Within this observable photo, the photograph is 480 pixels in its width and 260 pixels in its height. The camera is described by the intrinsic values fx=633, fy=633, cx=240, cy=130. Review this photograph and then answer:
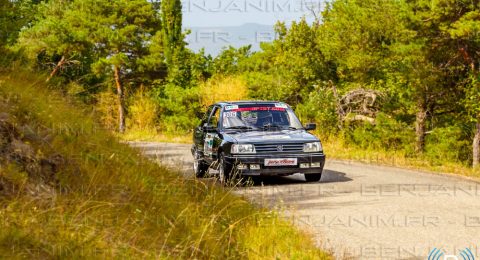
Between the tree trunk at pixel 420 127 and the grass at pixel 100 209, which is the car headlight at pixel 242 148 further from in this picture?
the tree trunk at pixel 420 127

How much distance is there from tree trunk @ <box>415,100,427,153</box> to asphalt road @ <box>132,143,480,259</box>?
30.2ft

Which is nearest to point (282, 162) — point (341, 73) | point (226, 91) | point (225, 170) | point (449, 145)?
point (225, 170)

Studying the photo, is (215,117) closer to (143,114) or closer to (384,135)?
(384,135)

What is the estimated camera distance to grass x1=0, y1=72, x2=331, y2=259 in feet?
19.1

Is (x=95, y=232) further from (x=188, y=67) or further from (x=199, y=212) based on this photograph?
(x=188, y=67)

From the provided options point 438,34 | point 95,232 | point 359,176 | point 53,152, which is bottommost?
point 359,176

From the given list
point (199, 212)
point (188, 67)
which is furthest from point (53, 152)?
point (188, 67)

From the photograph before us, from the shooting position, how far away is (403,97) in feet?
80.9

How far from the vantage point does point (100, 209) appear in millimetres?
6887

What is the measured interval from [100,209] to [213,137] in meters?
6.86

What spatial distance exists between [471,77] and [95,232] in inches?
652

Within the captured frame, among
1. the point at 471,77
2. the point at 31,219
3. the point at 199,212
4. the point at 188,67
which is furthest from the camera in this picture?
the point at 188,67

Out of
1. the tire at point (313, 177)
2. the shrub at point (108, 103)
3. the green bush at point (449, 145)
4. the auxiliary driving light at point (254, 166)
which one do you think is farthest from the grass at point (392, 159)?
the shrub at point (108, 103)

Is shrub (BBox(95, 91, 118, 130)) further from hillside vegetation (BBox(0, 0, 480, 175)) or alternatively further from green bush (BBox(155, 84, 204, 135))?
green bush (BBox(155, 84, 204, 135))
